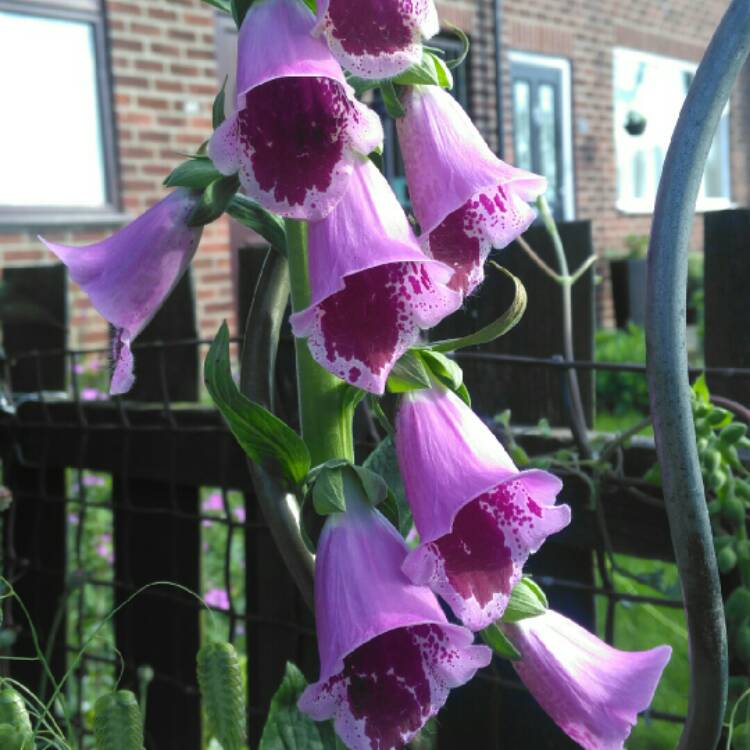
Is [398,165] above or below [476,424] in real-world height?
above

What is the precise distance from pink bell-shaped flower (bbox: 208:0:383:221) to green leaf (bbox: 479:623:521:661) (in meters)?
0.28

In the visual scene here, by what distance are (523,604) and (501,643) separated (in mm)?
33

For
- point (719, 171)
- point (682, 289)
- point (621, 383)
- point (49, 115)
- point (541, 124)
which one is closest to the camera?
point (682, 289)

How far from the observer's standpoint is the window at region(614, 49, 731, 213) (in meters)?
10.5

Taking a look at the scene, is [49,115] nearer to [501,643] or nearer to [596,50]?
[501,643]

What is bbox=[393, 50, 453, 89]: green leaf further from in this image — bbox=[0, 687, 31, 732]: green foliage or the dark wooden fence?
the dark wooden fence

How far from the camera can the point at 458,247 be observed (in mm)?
655

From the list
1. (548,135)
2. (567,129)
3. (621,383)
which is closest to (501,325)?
(621,383)

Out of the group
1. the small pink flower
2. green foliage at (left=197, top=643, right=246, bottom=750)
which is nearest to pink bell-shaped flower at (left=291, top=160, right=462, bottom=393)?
green foliage at (left=197, top=643, right=246, bottom=750)

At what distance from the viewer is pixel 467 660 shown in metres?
0.60

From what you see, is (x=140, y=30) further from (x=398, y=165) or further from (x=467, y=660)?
(x=467, y=660)

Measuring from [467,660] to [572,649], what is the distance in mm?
111

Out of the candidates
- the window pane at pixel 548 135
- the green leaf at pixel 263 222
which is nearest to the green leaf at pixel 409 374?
the green leaf at pixel 263 222

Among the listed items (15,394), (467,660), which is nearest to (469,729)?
(467,660)
